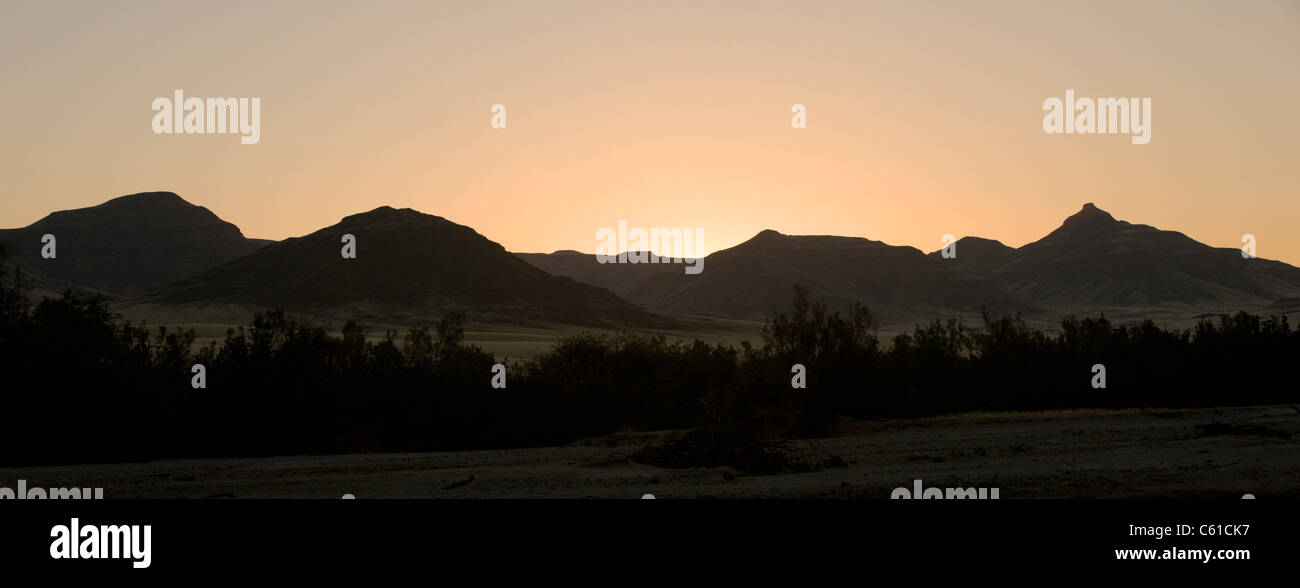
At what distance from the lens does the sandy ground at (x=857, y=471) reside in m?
12.8

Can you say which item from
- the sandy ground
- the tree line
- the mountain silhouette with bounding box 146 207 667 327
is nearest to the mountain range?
the mountain silhouette with bounding box 146 207 667 327

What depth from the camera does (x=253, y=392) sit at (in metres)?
23.3

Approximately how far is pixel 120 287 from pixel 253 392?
176 meters

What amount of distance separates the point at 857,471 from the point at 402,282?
130498 millimetres

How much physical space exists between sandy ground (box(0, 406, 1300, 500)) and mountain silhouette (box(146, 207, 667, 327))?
106 metres

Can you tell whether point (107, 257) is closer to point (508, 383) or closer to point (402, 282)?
point (402, 282)

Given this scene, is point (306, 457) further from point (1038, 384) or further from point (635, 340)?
point (1038, 384)

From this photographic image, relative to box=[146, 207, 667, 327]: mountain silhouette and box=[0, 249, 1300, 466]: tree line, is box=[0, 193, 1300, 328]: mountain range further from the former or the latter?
box=[0, 249, 1300, 466]: tree line

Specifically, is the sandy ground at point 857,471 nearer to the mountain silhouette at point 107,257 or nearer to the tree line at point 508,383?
the tree line at point 508,383

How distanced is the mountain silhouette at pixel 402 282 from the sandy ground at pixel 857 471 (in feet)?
346

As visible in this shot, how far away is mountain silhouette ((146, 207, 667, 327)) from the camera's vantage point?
5113 inches

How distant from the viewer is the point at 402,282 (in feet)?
459
